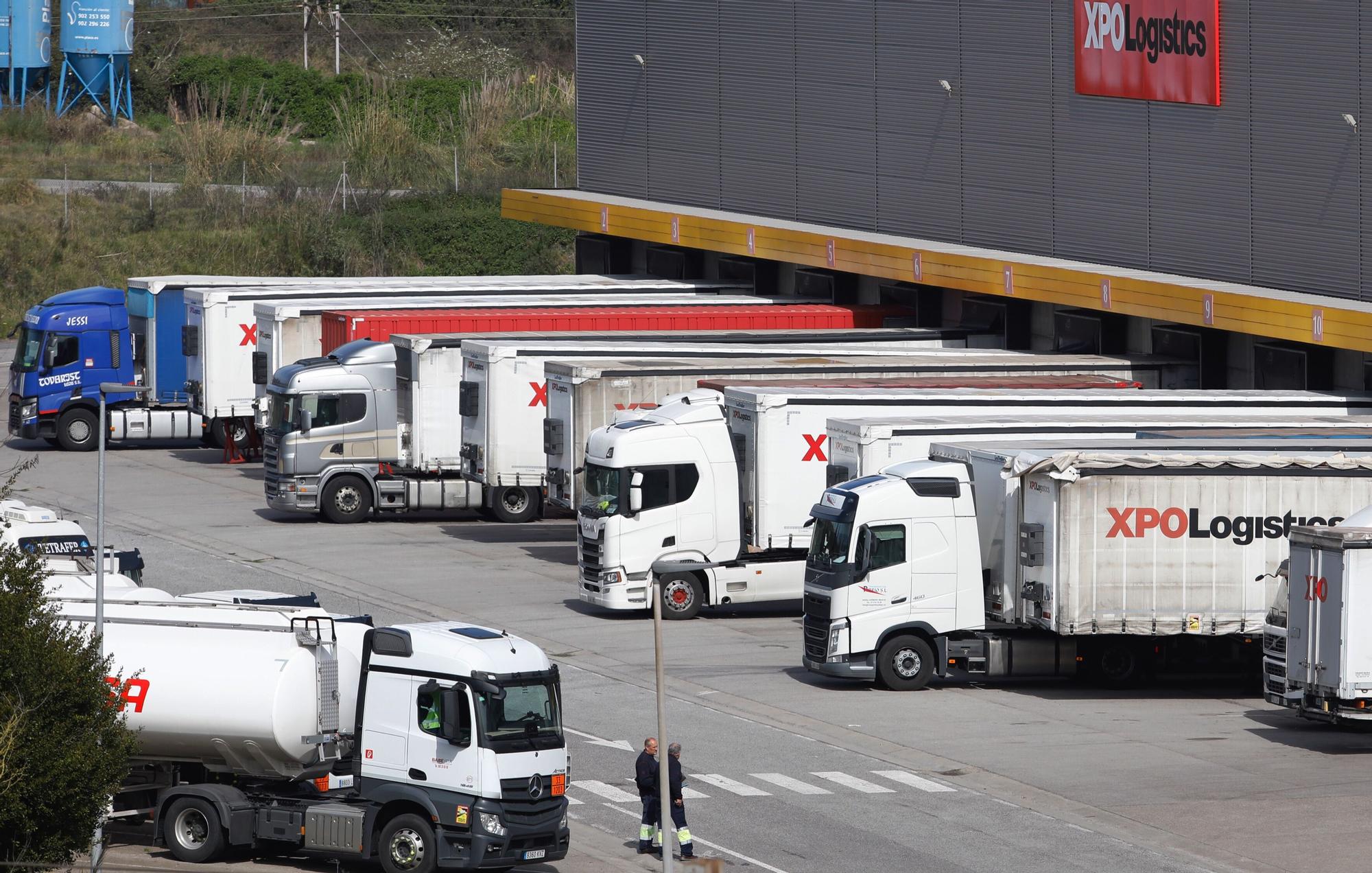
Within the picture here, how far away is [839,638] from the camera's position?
88.8 feet

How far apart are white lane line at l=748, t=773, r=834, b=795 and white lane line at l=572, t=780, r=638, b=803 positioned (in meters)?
1.48

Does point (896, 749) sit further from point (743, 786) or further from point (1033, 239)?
point (1033, 239)

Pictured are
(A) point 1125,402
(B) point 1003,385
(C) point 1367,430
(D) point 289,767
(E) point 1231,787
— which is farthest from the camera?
(B) point 1003,385

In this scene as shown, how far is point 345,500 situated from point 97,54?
54.9 m

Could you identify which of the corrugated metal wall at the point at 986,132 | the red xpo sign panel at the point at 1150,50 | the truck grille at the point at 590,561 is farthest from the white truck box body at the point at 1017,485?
the red xpo sign panel at the point at 1150,50

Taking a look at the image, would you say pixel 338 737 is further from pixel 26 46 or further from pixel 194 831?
pixel 26 46

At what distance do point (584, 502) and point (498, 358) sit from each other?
5.63 m

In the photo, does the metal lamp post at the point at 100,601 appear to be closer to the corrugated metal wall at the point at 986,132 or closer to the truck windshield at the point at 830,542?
the truck windshield at the point at 830,542

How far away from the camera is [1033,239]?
4466 cm

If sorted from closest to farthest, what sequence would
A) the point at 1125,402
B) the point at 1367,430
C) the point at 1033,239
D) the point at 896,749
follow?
the point at 896,749
the point at 1367,430
the point at 1125,402
the point at 1033,239

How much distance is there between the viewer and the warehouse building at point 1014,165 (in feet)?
120

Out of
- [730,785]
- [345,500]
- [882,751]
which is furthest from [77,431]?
[730,785]

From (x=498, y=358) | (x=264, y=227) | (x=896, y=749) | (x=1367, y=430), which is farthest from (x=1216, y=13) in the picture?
(x=264, y=227)

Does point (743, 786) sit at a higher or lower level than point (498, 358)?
lower
